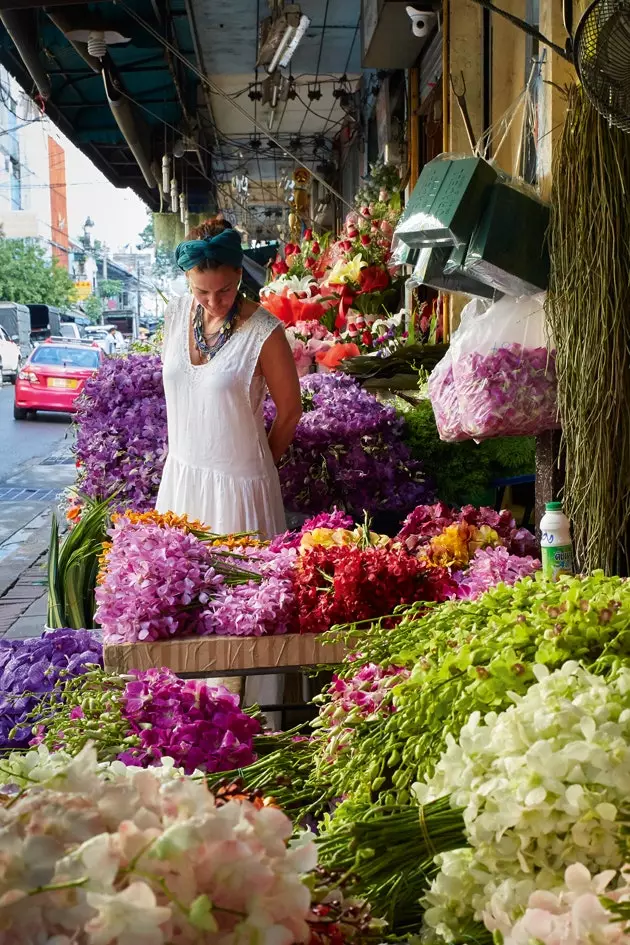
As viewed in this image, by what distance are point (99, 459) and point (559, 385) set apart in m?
2.49

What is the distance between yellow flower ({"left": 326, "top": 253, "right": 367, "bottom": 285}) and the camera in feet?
21.5

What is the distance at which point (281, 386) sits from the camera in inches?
155

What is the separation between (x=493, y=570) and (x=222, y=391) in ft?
4.83

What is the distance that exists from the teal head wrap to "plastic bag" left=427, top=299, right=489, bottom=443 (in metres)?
0.89

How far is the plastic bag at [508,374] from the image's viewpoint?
3074mm

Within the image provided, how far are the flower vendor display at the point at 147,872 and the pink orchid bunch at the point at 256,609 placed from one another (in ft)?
5.49

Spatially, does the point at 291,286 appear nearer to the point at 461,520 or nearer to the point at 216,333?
the point at 216,333

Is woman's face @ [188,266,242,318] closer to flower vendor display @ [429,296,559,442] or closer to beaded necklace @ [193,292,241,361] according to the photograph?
beaded necklace @ [193,292,241,361]

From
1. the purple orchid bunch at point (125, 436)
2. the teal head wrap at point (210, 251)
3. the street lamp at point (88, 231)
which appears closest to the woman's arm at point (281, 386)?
the teal head wrap at point (210, 251)

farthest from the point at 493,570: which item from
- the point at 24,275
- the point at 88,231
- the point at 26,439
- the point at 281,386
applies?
the point at 88,231

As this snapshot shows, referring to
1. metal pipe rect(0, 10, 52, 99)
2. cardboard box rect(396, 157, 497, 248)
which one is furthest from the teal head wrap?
metal pipe rect(0, 10, 52, 99)

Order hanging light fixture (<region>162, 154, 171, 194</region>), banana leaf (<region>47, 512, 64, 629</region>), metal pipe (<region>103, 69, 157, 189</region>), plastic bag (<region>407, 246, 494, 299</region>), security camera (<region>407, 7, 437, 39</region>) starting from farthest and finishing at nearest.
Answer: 1. hanging light fixture (<region>162, 154, 171, 194</region>)
2. metal pipe (<region>103, 69, 157, 189</region>)
3. security camera (<region>407, 7, 437, 39</region>)
4. banana leaf (<region>47, 512, 64, 629</region>)
5. plastic bag (<region>407, 246, 494, 299</region>)

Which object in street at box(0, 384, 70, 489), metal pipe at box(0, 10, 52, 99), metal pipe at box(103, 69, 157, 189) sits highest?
metal pipe at box(103, 69, 157, 189)

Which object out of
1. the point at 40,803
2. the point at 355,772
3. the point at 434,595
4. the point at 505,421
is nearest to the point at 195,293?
the point at 505,421
